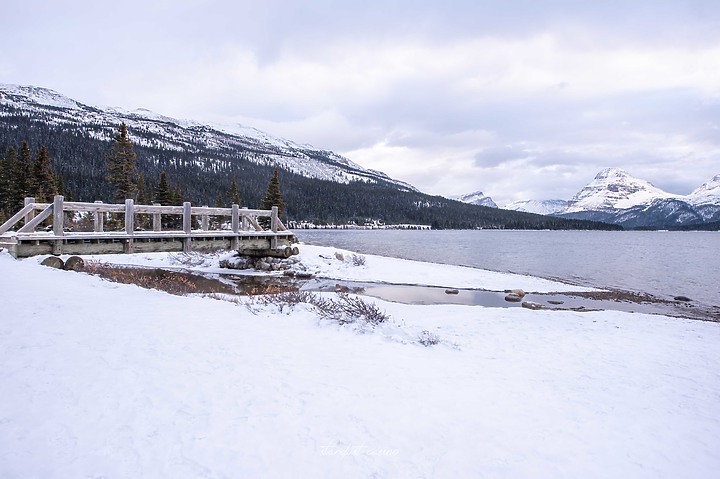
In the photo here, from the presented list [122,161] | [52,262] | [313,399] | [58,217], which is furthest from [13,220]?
[122,161]

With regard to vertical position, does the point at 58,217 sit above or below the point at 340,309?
above

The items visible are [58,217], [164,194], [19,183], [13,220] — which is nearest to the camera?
[13,220]

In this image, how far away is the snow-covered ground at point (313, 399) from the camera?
4.05m

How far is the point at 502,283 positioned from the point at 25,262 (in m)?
23.1

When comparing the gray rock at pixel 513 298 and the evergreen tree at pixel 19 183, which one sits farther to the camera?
the evergreen tree at pixel 19 183

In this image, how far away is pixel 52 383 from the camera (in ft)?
16.1

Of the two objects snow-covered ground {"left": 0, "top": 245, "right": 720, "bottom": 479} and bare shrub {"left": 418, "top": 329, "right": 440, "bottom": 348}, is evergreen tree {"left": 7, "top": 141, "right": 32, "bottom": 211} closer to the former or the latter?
snow-covered ground {"left": 0, "top": 245, "right": 720, "bottom": 479}

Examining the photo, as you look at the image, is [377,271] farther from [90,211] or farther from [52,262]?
[52,262]

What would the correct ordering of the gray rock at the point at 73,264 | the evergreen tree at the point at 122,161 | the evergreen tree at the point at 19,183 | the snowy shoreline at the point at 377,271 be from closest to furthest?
the gray rock at the point at 73,264
the snowy shoreline at the point at 377,271
the evergreen tree at the point at 122,161
the evergreen tree at the point at 19,183

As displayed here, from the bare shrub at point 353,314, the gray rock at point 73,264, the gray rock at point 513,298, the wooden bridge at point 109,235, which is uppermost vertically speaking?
the wooden bridge at point 109,235

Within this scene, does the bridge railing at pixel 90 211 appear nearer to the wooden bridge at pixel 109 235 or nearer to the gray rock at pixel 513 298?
the wooden bridge at pixel 109 235

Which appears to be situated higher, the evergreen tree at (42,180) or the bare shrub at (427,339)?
the evergreen tree at (42,180)

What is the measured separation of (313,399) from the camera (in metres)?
5.38

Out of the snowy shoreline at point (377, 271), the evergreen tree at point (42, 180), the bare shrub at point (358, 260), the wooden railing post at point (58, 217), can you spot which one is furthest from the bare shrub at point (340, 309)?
the evergreen tree at point (42, 180)
